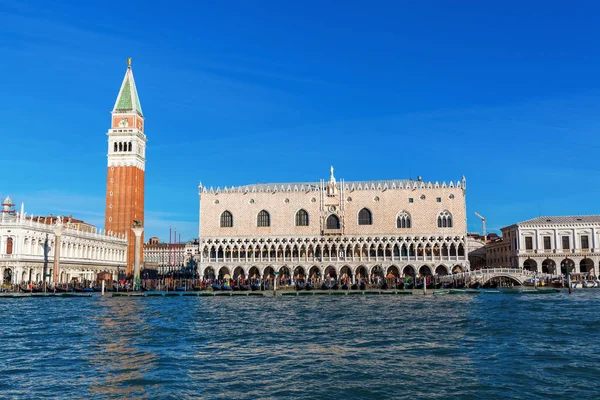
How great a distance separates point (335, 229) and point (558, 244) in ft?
69.0

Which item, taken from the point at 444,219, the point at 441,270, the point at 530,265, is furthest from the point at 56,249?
the point at 530,265

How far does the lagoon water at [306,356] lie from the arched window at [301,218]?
110ft

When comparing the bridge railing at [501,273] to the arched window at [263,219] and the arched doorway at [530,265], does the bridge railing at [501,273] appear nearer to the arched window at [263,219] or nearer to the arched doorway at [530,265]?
the arched doorway at [530,265]

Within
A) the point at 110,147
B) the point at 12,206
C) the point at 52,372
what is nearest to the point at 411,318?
the point at 52,372

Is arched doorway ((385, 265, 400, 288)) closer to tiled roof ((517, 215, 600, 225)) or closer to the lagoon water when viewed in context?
tiled roof ((517, 215, 600, 225))

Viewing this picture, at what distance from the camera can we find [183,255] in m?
117

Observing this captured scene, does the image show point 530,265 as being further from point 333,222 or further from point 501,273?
point 333,222

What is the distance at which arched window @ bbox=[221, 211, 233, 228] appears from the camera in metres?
62.0

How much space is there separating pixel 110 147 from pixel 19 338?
187 ft


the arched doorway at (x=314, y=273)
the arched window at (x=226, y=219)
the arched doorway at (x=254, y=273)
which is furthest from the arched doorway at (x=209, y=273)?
the arched doorway at (x=314, y=273)

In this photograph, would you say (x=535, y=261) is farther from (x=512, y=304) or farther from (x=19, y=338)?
(x=19, y=338)

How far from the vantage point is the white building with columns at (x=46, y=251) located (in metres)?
52.8

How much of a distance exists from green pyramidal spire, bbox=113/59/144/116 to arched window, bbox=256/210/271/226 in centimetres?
2458

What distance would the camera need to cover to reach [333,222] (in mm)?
60562
